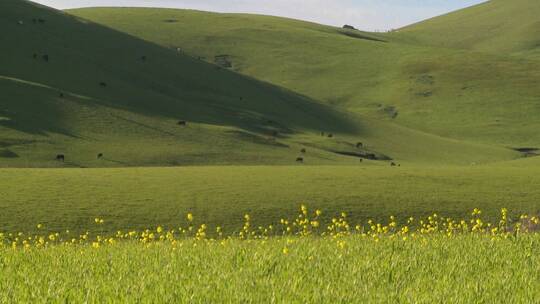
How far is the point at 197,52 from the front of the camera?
170 metres

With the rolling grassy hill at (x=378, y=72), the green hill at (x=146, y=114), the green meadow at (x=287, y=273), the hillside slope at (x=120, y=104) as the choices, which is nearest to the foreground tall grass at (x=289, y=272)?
the green meadow at (x=287, y=273)

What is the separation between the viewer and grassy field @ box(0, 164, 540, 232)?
31.7m

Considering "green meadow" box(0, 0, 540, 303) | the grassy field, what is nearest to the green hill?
"green meadow" box(0, 0, 540, 303)

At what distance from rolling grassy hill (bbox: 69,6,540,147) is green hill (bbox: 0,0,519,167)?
28.1m

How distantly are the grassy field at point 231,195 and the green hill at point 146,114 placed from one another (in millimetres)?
20793

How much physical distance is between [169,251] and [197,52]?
156388 mm

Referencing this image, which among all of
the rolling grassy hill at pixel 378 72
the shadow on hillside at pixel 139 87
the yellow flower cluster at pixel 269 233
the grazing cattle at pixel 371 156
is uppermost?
the rolling grassy hill at pixel 378 72

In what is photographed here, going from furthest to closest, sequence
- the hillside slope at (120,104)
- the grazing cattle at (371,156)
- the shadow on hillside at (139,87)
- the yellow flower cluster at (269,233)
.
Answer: the grazing cattle at (371,156) → the shadow on hillside at (139,87) → the hillside slope at (120,104) → the yellow flower cluster at (269,233)

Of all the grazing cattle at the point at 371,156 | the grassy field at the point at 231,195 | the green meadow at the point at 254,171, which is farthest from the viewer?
the grazing cattle at the point at 371,156

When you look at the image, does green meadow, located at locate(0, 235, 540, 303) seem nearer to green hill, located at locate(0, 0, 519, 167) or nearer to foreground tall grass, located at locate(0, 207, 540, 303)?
foreground tall grass, located at locate(0, 207, 540, 303)

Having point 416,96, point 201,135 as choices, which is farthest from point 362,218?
point 416,96

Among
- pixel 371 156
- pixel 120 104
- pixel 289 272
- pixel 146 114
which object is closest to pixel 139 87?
pixel 120 104

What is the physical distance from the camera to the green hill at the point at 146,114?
67.7 meters

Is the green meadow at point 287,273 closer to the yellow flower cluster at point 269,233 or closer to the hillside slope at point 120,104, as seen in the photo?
the yellow flower cluster at point 269,233
